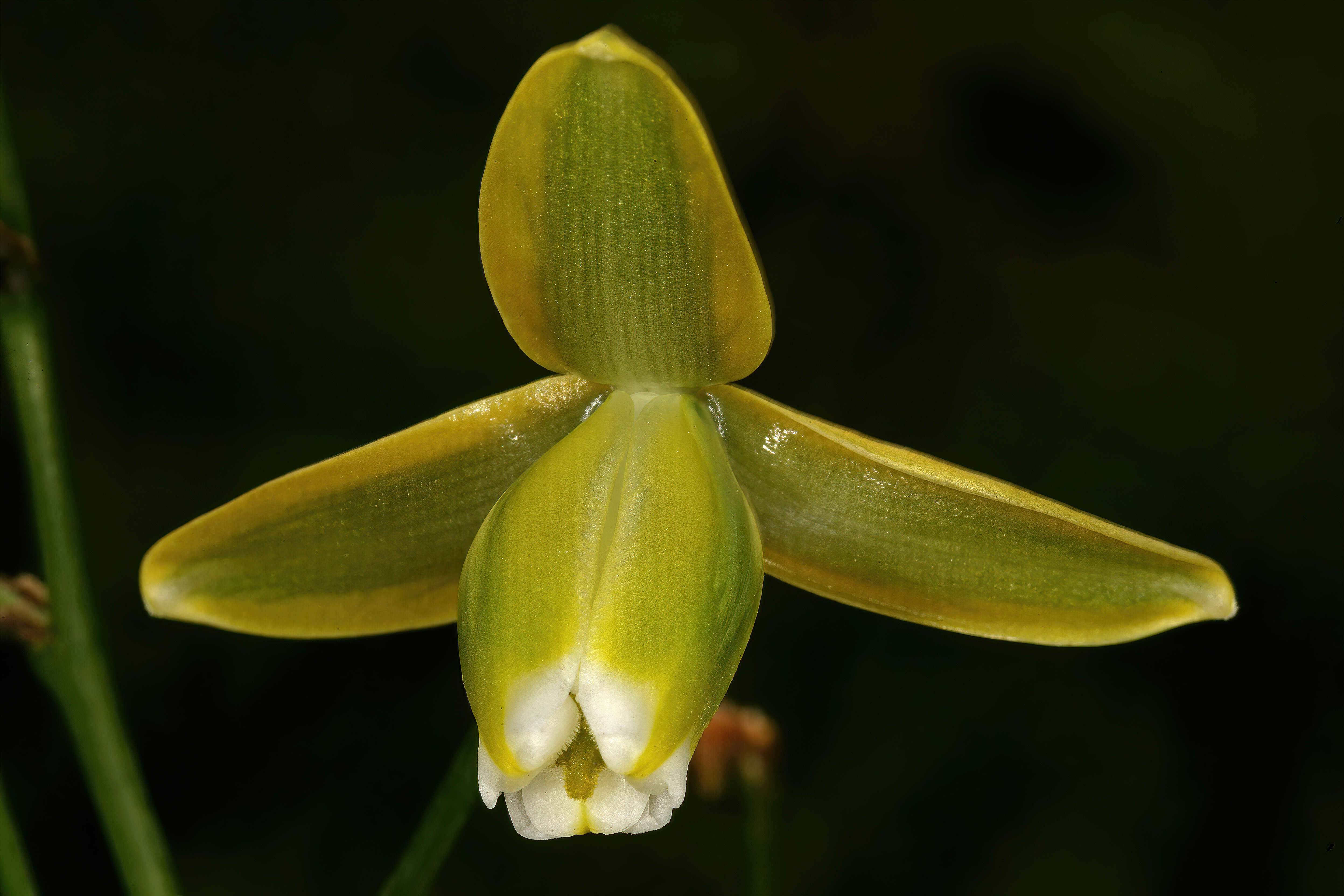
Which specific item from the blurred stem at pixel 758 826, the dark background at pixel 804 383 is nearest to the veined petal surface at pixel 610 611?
the blurred stem at pixel 758 826

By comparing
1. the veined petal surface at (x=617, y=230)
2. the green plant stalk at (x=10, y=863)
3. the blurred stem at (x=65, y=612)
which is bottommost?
the green plant stalk at (x=10, y=863)

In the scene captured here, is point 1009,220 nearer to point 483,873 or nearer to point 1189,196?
point 1189,196

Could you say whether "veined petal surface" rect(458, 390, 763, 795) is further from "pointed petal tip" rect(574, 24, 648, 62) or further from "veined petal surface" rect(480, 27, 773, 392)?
"pointed petal tip" rect(574, 24, 648, 62)

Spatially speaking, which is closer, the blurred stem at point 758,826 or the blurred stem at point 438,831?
the blurred stem at point 438,831

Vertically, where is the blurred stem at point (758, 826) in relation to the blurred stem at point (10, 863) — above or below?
below

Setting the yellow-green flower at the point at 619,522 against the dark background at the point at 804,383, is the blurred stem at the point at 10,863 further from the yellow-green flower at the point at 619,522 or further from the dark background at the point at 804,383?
the dark background at the point at 804,383

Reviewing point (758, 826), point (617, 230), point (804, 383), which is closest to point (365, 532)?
point (617, 230)

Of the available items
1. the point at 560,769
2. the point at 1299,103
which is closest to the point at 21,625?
the point at 560,769

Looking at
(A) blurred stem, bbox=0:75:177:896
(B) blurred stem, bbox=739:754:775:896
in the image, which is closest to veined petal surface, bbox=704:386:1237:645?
(B) blurred stem, bbox=739:754:775:896
